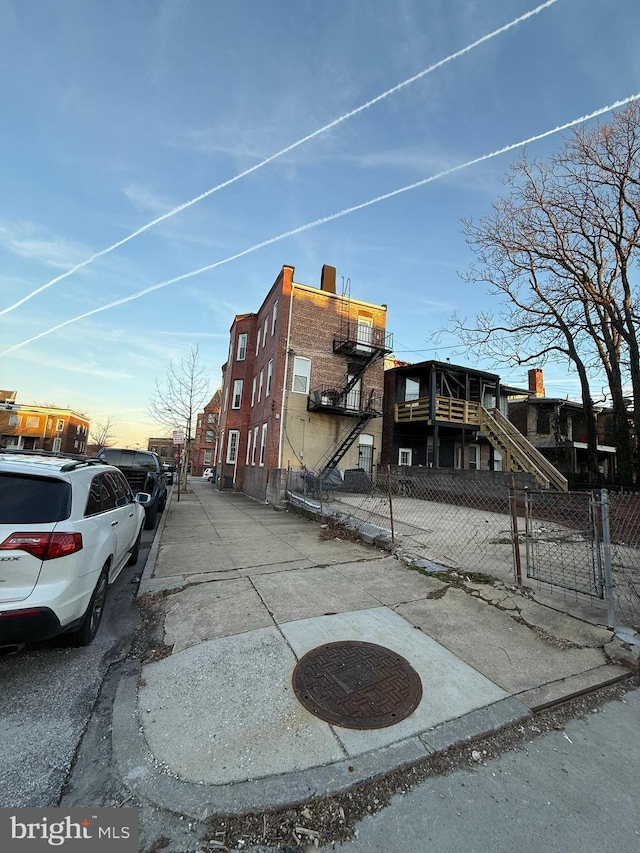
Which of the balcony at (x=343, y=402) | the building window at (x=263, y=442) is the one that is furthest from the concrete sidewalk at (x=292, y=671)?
the building window at (x=263, y=442)

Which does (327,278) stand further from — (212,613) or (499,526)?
(212,613)

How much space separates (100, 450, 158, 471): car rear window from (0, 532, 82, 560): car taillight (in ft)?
24.2

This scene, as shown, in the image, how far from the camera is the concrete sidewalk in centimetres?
217

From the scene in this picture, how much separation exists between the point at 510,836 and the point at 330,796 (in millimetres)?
888

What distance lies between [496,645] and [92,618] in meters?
3.93

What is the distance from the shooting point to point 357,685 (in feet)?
9.87

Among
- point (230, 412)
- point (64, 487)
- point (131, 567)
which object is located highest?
point (230, 412)

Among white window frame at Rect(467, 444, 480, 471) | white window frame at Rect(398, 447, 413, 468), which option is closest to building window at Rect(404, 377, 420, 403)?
white window frame at Rect(398, 447, 413, 468)

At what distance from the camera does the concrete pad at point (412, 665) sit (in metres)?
2.50

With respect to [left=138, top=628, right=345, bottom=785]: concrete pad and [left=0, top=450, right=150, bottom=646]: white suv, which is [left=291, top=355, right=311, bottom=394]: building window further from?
[left=138, top=628, right=345, bottom=785]: concrete pad

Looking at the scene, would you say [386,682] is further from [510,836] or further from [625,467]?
[625,467]

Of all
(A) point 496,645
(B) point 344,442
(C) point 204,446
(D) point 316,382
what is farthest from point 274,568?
(C) point 204,446

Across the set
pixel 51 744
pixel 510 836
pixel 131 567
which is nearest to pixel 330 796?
pixel 510 836

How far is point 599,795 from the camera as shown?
208cm
